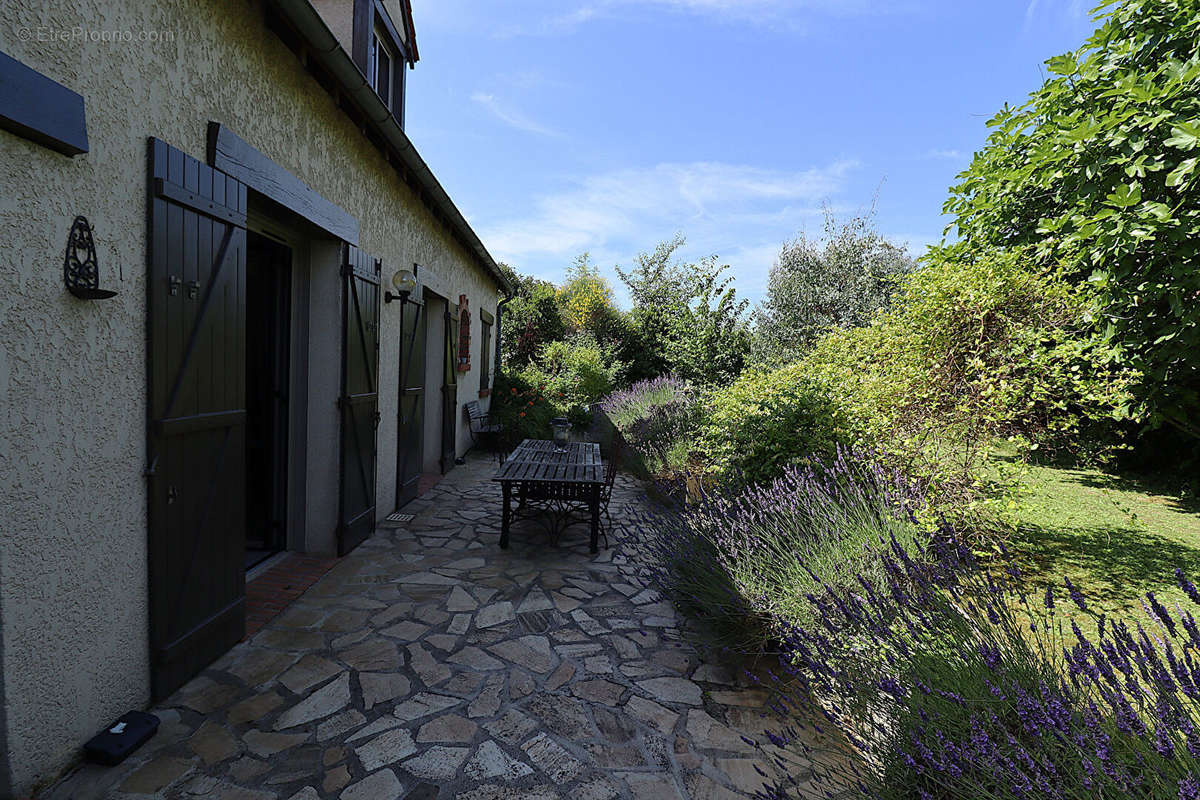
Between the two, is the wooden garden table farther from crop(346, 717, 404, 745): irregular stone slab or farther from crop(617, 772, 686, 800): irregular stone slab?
crop(617, 772, 686, 800): irregular stone slab

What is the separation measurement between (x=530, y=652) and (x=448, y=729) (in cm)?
81

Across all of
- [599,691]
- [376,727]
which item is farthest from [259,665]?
[599,691]

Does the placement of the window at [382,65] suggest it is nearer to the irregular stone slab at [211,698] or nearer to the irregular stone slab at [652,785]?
the irregular stone slab at [211,698]

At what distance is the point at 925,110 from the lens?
24.4 ft

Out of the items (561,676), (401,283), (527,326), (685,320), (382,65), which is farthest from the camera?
(527,326)

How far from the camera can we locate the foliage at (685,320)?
531 inches

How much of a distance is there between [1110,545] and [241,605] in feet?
23.2

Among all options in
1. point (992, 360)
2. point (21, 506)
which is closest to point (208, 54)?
point (21, 506)

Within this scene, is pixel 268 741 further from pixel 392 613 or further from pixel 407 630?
pixel 392 613

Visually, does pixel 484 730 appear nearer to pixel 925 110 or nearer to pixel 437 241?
pixel 437 241

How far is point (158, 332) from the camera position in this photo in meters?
2.45

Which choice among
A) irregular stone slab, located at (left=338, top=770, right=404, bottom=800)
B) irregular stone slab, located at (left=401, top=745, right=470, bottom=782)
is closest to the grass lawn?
irregular stone slab, located at (left=401, top=745, right=470, bottom=782)

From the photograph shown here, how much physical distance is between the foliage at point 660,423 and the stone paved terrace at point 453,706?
10.1 ft

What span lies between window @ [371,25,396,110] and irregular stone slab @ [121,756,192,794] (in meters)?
5.96
